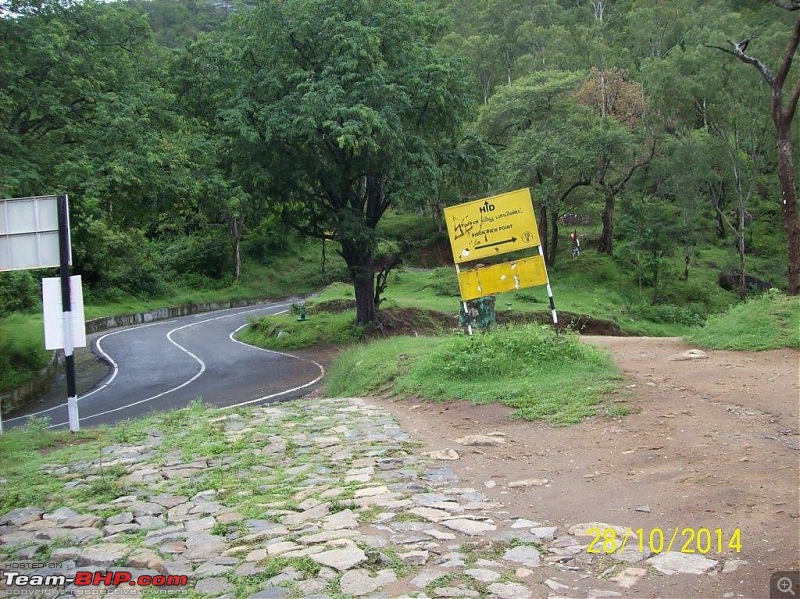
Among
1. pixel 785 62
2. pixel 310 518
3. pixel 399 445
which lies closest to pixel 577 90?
pixel 785 62

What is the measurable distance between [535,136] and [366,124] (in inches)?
633

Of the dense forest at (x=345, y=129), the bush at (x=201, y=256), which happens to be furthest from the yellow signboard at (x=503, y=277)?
the bush at (x=201, y=256)

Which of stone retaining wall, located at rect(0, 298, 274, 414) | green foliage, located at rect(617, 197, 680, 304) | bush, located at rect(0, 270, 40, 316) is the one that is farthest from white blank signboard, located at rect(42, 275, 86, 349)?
green foliage, located at rect(617, 197, 680, 304)

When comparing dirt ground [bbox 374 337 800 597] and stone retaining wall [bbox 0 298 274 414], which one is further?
stone retaining wall [bbox 0 298 274 414]

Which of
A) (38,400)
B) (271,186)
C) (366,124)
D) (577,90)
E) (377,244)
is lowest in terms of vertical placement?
(38,400)

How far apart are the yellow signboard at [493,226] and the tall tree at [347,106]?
6.45m

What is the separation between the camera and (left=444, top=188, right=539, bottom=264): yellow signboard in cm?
1157

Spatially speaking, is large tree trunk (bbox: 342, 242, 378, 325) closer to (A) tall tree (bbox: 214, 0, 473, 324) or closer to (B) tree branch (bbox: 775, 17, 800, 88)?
(A) tall tree (bbox: 214, 0, 473, 324)

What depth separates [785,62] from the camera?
14562 mm

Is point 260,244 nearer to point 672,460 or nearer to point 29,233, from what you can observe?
point 29,233

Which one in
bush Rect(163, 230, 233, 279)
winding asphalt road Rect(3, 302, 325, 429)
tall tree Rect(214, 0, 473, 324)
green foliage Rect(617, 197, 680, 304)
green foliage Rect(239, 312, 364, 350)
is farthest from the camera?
bush Rect(163, 230, 233, 279)

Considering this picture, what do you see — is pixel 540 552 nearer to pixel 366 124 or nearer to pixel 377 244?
pixel 366 124

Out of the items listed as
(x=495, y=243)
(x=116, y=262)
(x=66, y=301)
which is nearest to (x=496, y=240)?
(x=495, y=243)

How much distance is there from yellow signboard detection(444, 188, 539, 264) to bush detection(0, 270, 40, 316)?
16.1 meters
